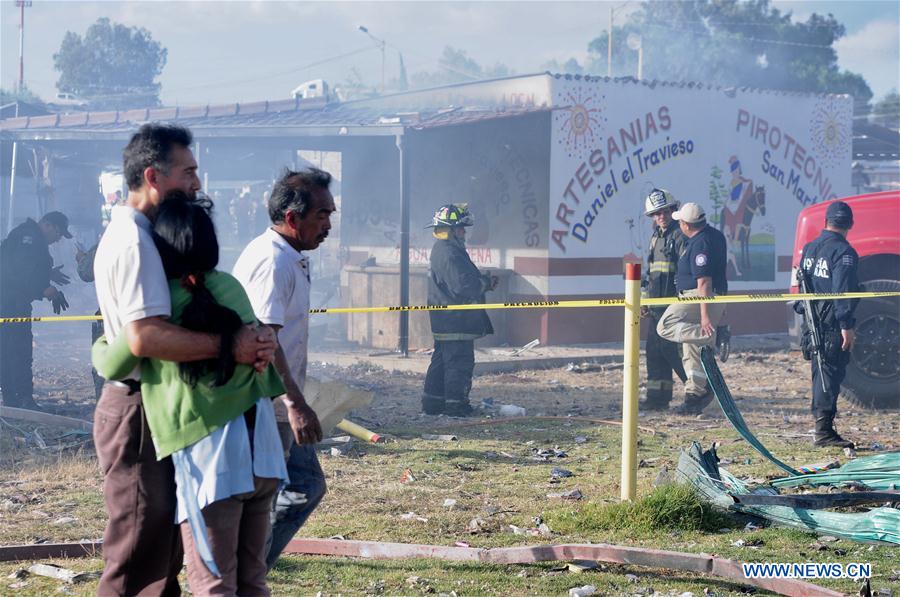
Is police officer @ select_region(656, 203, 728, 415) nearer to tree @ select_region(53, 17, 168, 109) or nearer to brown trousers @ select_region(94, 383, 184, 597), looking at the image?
brown trousers @ select_region(94, 383, 184, 597)

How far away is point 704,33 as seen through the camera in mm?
55656

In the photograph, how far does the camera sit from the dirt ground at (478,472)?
16.1 feet

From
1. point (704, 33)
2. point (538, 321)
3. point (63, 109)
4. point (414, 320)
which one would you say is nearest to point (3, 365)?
point (414, 320)

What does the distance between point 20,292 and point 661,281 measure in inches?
256

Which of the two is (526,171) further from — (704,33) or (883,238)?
(704,33)

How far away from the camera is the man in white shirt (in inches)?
123

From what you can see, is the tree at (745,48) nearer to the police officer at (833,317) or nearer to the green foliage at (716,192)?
the green foliage at (716,192)

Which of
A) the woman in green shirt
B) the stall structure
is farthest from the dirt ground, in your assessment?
the stall structure

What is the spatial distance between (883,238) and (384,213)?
34.4 ft

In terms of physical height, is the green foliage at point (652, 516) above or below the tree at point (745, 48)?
below

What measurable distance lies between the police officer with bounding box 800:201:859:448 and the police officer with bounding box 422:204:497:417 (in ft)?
10.4

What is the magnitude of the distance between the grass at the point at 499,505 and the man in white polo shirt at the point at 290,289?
73cm

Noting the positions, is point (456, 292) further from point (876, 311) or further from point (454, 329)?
point (876, 311)

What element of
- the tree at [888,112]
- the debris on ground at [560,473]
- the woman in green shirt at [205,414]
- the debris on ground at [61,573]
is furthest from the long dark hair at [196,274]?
the tree at [888,112]
